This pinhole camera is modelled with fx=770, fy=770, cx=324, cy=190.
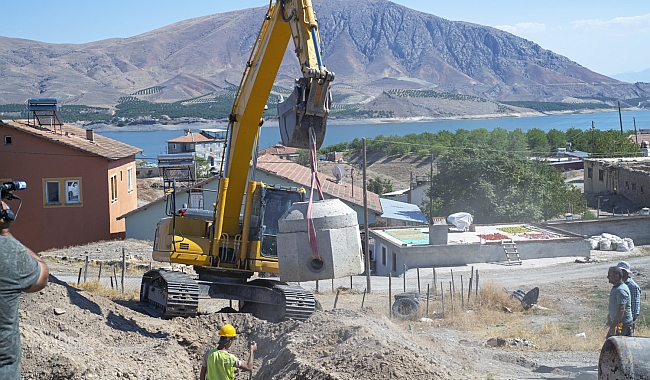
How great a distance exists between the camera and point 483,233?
38.5 metres

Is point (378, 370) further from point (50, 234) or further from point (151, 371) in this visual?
point (50, 234)

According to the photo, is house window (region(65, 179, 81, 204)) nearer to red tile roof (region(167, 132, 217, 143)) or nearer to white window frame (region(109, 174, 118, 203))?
white window frame (region(109, 174, 118, 203))

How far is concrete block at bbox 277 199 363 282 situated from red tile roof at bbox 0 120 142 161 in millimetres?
26427

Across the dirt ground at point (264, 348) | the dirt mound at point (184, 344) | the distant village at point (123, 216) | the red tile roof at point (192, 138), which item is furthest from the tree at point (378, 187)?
the dirt mound at point (184, 344)

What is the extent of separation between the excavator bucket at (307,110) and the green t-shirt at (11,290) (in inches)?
259

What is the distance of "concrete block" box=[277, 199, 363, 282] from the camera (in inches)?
411

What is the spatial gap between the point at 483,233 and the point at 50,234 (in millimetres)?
20830

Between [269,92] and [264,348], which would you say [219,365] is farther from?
[269,92]

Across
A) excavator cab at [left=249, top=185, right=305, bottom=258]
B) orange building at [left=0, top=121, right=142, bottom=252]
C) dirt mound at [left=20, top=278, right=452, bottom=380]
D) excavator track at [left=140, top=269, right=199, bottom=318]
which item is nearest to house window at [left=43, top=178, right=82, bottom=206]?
orange building at [left=0, top=121, right=142, bottom=252]

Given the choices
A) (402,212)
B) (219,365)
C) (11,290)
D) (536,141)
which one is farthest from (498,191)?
(536,141)

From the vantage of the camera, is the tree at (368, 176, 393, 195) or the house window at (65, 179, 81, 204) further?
the tree at (368, 176, 393, 195)

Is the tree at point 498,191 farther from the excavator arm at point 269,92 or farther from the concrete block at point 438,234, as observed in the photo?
the excavator arm at point 269,92

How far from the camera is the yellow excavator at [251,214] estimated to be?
38.8ft

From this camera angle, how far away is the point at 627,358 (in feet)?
26.8
